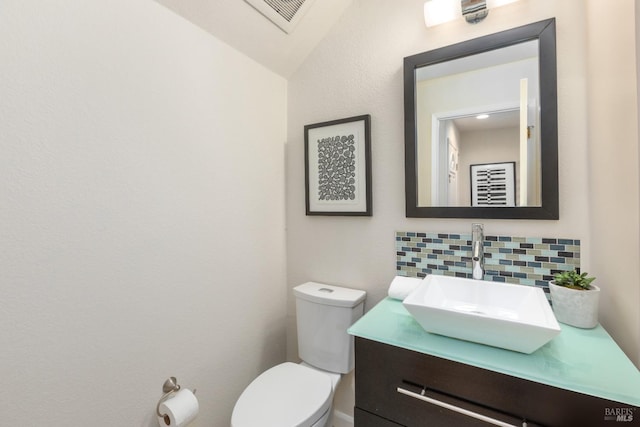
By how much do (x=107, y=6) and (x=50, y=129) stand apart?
0.49m

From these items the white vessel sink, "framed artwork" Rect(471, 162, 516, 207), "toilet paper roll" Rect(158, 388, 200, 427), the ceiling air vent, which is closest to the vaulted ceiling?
the ceiling air vent

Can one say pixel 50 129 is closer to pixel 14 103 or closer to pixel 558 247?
pixel 14 103

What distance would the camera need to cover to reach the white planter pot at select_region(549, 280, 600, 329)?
38.0 inches

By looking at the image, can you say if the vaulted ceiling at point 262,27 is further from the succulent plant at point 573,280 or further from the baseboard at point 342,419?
the baseboard at point 342,419

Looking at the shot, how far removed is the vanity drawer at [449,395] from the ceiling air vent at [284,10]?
5.05 feet

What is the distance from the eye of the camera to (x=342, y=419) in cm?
164

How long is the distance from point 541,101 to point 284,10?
1261 millimetres

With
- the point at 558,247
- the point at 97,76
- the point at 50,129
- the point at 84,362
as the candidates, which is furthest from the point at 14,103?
the point at 558,247

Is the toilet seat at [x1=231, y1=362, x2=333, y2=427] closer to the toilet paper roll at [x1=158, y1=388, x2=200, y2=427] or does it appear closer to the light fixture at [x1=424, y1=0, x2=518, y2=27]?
the toilet paper roll at [x1=158, y1=388, x2=200, y2=427]

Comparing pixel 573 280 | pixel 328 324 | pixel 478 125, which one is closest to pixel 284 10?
pixel 478 125

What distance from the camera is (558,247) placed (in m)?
1.15

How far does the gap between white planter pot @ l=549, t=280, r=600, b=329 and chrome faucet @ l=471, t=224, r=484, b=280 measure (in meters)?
0.27

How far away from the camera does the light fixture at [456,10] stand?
4.08 ft
